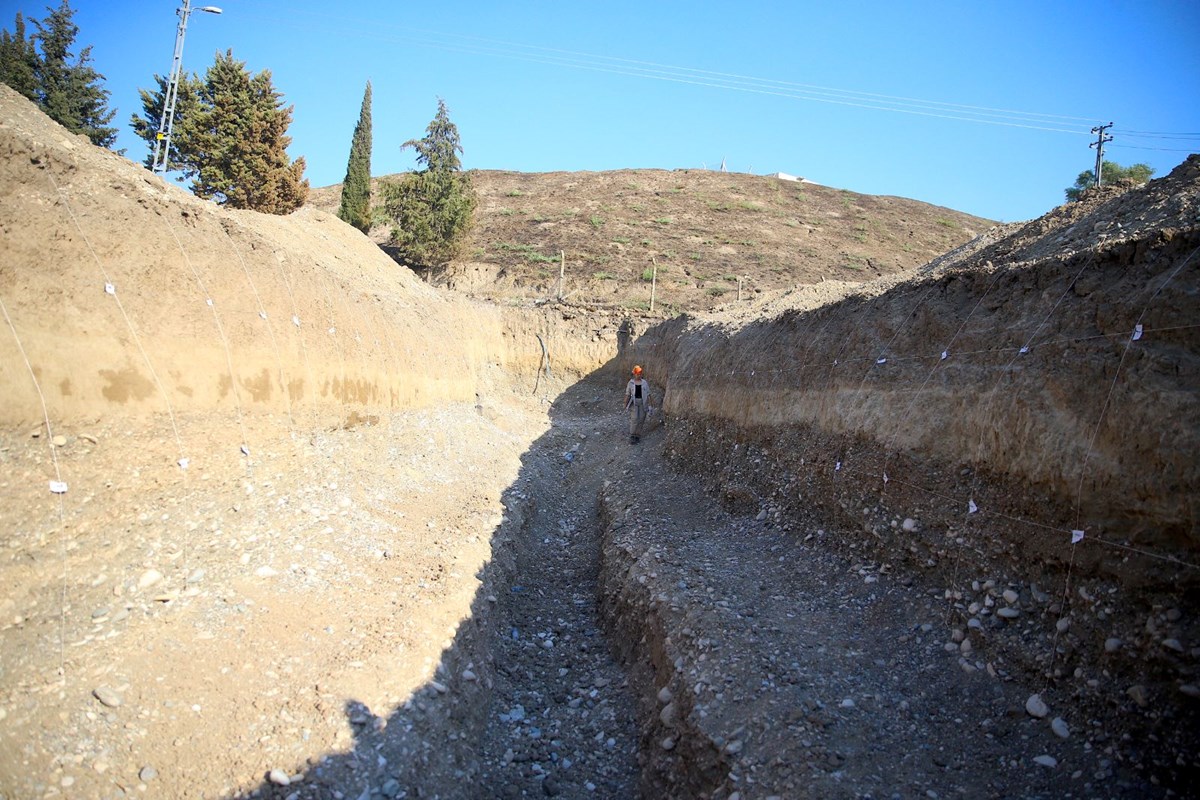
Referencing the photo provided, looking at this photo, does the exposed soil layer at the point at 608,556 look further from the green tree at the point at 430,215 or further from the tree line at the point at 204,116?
the green tree at the point at 430,215

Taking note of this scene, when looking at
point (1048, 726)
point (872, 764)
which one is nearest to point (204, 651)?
point (872, 764)

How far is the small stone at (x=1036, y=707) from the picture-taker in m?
4.04

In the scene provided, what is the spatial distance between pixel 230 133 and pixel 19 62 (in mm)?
4970

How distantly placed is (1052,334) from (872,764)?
3603mm

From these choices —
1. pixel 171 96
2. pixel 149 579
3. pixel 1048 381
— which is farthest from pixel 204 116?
pixel 1048 381

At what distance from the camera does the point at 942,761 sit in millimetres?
4109

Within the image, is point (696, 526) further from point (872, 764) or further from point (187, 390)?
point (187, 390)

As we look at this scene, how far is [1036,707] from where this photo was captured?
161 inches

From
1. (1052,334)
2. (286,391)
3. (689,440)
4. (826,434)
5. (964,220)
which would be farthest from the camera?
(964,220)

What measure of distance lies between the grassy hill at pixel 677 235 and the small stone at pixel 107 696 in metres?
20.2

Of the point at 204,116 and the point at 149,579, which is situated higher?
the point at 204,116

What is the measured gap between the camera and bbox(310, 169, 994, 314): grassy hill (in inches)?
1249

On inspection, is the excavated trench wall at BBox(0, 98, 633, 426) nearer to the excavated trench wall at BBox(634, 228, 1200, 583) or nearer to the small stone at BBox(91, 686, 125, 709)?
the small stone at BBox(91, 686, 125, 709)

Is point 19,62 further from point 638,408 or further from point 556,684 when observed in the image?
point 556,684
